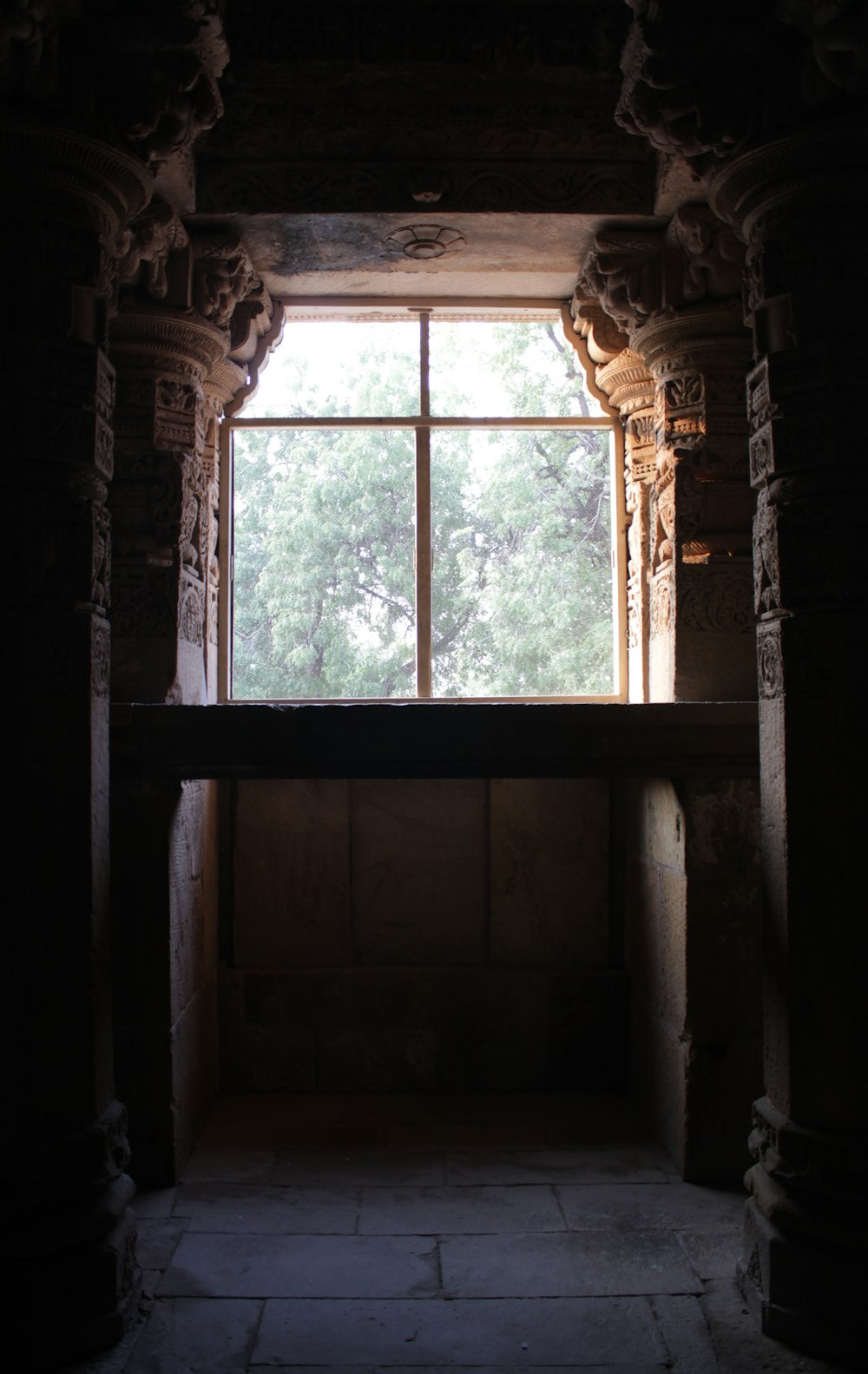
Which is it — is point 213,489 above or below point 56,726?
above

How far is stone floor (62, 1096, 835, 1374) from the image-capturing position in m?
3.01

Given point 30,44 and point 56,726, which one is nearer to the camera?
point 30,44

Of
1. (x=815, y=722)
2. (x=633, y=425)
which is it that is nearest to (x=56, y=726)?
(x=815, y=722)

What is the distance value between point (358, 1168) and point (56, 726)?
239 centimetres

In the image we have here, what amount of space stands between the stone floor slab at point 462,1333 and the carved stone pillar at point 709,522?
240 cm

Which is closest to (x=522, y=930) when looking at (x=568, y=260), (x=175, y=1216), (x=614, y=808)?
(x=614, y=808)

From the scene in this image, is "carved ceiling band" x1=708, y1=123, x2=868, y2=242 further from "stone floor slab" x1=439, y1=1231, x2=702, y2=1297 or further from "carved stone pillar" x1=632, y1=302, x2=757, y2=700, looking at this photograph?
"stone floor slab" x1=439, y1=1231, x2=702, y2=1297

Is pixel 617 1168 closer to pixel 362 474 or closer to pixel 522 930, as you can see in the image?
pixel 522 930

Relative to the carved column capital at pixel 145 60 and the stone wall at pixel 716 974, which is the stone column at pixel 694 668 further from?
the carved column capital at pixel 145 60

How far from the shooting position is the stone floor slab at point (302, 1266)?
3359mm

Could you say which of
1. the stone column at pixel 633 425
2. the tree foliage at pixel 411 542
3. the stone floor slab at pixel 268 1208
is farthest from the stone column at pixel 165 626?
the stone column at pixel 633 425

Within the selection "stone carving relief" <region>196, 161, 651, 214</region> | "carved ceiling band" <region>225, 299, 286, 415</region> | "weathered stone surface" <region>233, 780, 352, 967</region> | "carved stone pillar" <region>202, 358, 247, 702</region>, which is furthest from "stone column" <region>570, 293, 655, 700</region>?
"carved stone pillar" <region>202, 358, 247, 702</region>

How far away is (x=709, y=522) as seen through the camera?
459 centimetres

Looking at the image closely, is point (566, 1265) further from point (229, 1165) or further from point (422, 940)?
point (422, 940)
